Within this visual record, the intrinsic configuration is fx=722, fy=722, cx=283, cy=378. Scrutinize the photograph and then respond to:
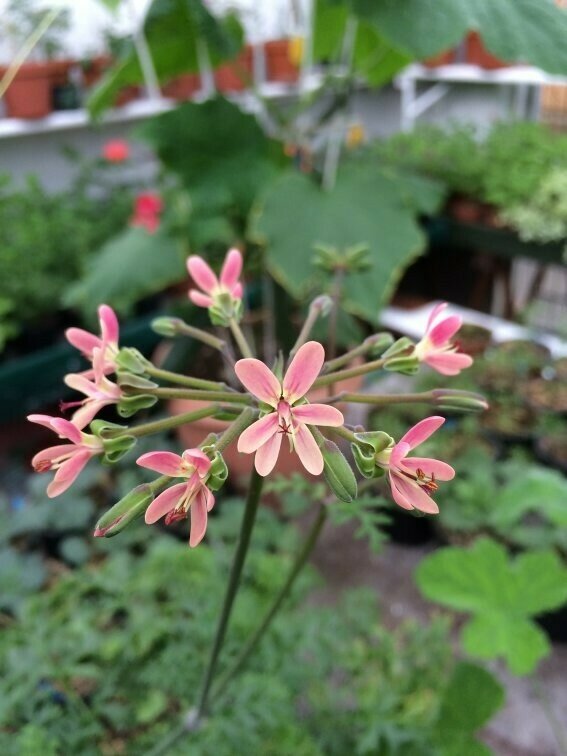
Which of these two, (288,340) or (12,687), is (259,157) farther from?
(12,687)

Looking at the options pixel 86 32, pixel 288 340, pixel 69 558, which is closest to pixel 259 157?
pixel 288 340

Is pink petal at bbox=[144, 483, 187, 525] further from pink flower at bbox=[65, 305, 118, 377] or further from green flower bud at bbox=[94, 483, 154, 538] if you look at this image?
pink flower at bbox=[65, 305, 118, 377]

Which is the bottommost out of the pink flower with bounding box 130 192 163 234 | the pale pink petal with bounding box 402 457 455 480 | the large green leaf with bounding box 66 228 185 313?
the large green leaf with bounding box 66 228 185 313

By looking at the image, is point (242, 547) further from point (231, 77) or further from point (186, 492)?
point (231, 77)

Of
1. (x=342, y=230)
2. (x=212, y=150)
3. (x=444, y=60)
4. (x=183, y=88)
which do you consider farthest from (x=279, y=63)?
(x=342, y=230)

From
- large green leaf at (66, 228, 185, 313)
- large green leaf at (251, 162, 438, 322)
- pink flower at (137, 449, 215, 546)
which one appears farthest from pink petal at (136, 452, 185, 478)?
large green leaf at (66, 228, 185, 313)

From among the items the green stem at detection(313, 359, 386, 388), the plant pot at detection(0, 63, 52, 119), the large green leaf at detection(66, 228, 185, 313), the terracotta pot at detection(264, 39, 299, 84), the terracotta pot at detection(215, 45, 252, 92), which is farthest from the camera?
the terracotta pot at detection(264, 39, 299, 84)
